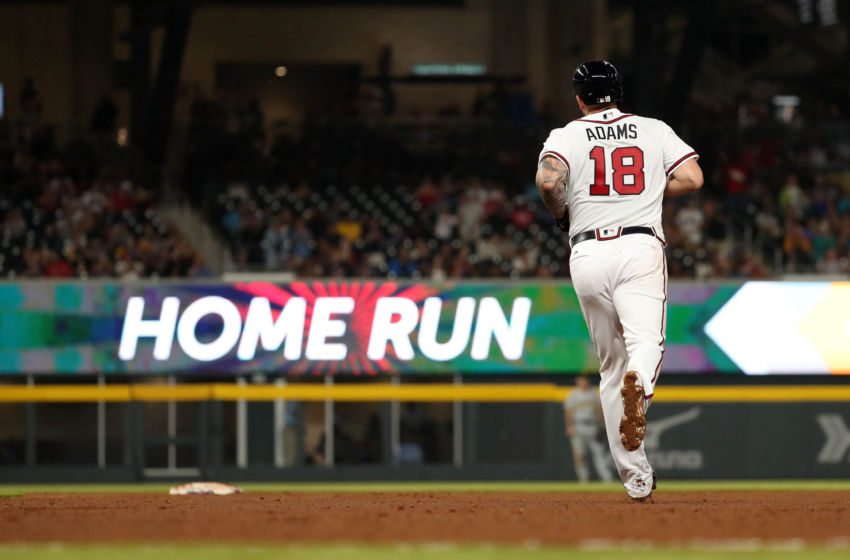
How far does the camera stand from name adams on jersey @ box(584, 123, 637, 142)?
7125mm

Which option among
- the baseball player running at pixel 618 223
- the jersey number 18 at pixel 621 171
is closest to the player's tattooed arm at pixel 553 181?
the baseball player running at pixel 618 223

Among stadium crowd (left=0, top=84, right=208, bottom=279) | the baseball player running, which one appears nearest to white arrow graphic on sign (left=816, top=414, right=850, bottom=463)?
stadium crowd (left=0, top=84, right=208, bottom=279)

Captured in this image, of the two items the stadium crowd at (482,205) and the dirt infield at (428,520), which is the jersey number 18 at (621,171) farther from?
the stadium crowd at (482,205)

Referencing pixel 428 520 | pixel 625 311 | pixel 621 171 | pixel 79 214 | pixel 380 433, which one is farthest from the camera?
pixel 79 214

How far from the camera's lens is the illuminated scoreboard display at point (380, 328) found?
1839cm

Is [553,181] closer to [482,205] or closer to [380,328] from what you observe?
[380,328]

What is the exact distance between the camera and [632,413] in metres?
6.57

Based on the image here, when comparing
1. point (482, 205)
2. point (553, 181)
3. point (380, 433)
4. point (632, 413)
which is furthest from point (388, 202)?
point (632, 413)

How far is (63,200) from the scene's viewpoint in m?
20.7

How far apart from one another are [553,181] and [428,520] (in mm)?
1877

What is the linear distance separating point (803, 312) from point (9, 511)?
13690 mm

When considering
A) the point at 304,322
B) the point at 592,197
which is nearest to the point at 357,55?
the point at 304,322

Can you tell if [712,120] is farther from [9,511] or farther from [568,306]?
[9,511]

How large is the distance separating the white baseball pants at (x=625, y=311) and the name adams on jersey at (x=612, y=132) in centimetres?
52
